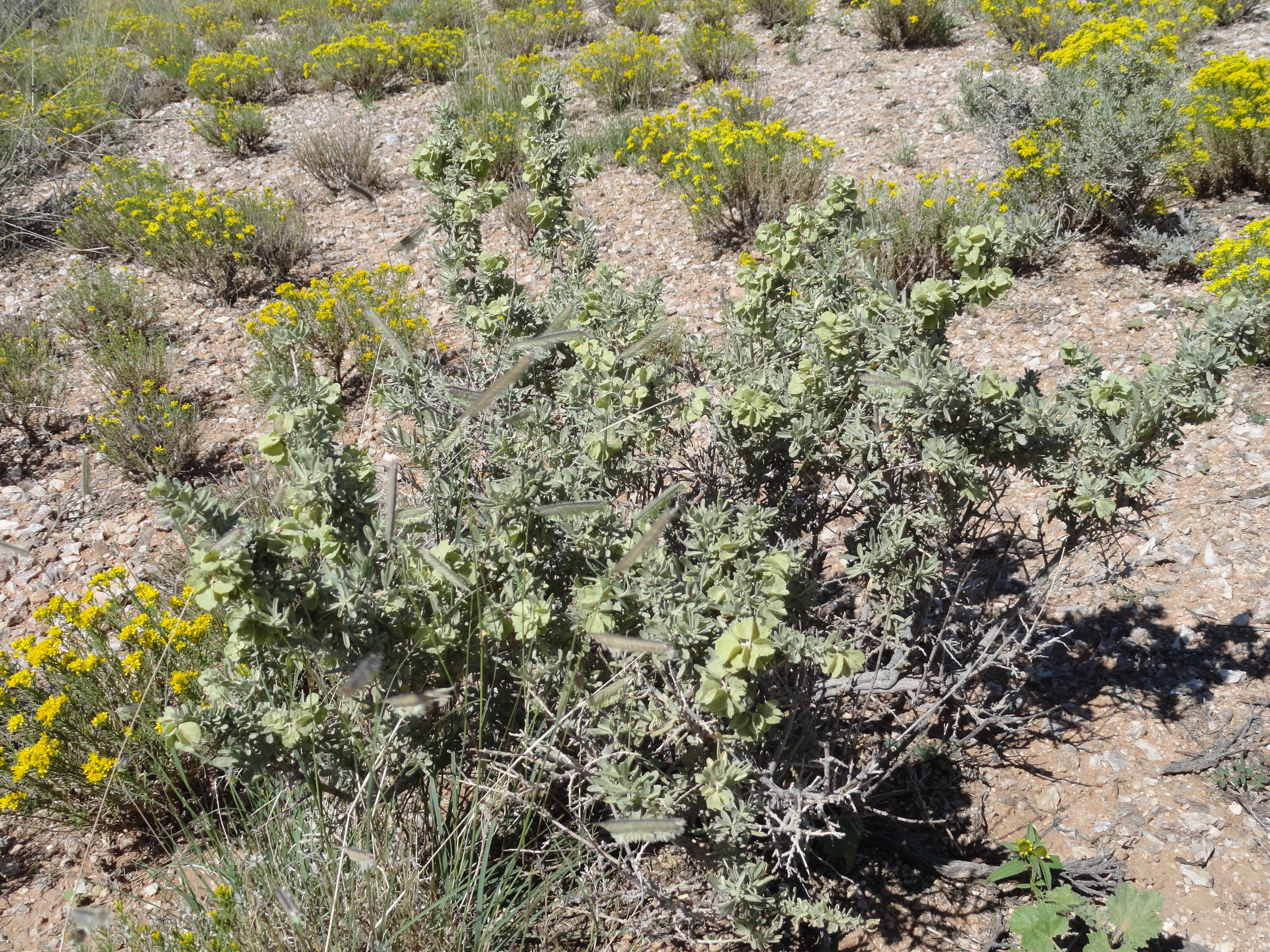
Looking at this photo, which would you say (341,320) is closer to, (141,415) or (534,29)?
(141,415)

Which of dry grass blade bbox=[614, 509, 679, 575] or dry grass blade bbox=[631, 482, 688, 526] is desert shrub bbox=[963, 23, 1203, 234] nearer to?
dry grass blade bbox=[631, 482, 688, 526]

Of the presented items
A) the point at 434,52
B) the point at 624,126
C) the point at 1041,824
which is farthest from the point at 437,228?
the point at 434,52

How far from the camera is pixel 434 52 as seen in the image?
796cm

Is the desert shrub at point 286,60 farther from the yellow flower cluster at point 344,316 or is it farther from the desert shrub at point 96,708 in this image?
the desert shrub at point 96,708

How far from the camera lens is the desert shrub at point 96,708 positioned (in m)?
2.38

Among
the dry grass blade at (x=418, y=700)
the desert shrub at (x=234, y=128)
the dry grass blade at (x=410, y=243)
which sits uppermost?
the desert shrub at (x=234, y=128)


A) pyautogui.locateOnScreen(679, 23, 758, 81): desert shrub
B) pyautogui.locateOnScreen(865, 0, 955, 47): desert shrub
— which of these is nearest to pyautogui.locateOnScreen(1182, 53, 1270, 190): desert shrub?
pyautogui.locateOnScreen(865, 0, 955, 47): desert shrub

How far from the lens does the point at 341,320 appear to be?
468 cm

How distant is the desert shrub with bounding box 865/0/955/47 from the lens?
7.27 meters

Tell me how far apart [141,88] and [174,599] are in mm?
7967

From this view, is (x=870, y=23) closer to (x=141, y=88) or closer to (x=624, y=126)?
(x=624, y=126)

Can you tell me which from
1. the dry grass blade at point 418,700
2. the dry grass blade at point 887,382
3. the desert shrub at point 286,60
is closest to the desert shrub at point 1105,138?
the dry grass blade at point 887,382

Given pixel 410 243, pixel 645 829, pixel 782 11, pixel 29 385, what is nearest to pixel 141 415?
pixel 29 385

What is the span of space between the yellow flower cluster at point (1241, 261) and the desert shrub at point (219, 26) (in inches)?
385
